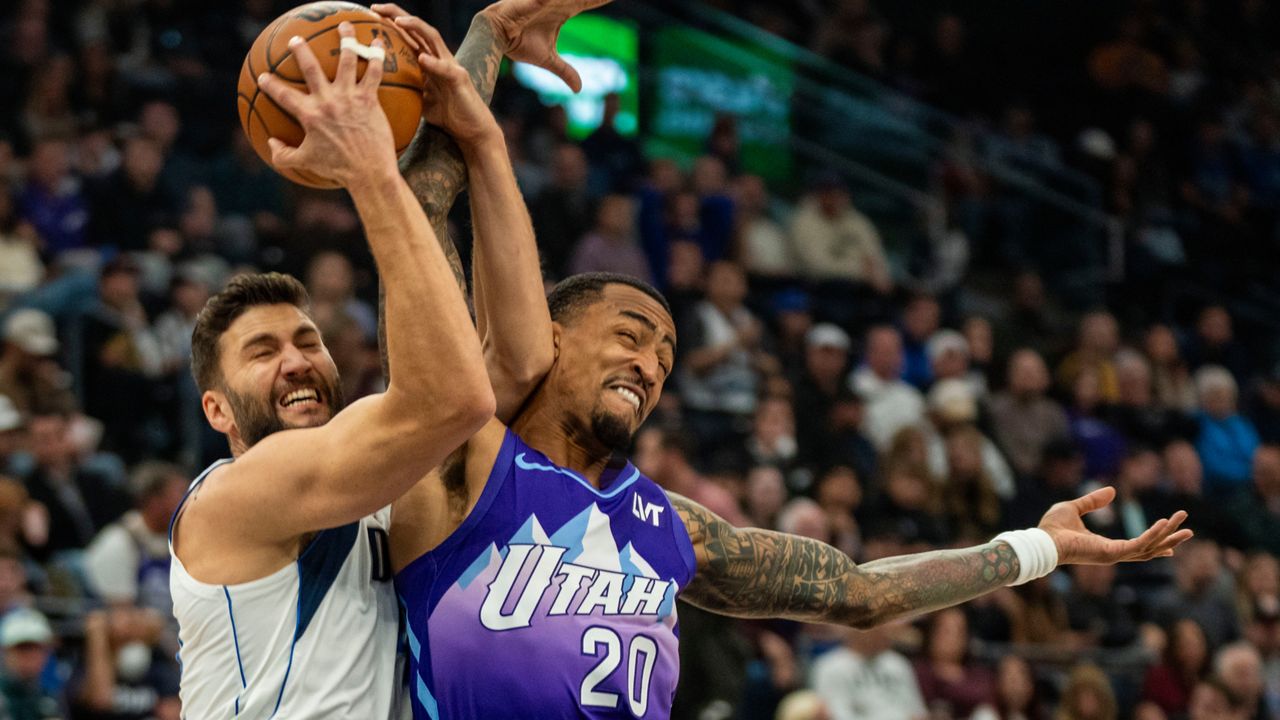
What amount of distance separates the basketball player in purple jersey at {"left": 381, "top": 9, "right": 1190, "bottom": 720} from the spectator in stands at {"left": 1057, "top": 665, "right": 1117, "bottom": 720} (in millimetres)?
5804

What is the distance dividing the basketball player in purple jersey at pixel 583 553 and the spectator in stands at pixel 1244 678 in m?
6.93

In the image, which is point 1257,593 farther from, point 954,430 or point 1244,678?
point 954,430

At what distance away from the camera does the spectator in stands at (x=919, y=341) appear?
1332 cm

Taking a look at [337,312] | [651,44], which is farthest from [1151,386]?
[337,312]

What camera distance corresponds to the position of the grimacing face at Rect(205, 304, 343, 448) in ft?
12.8

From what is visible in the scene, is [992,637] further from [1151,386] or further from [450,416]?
[450,416]

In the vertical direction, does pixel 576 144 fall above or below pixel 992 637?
above

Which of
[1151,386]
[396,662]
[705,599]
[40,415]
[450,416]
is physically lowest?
[1151,386]

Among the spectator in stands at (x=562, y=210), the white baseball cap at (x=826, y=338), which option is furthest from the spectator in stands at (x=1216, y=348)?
the spectator in stands at (x=562, y=210)

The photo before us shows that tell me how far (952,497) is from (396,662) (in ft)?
27.3

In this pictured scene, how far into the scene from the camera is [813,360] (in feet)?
39.9

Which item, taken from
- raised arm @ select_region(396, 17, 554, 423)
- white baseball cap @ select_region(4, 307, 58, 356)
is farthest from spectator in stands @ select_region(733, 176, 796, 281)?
raised arm @ select_region(396, 17, 554, 423)

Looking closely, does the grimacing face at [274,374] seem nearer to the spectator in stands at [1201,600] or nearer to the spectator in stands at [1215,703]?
the spectator in stands at [1215,703]

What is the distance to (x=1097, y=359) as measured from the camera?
14.1 m
